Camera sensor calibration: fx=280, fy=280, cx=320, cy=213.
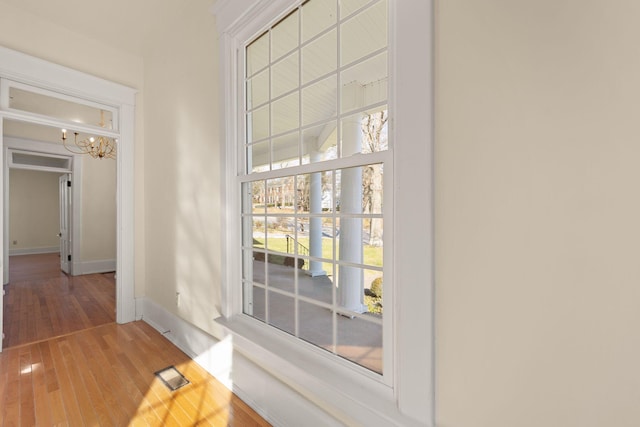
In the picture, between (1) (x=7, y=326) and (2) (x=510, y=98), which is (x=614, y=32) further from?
(1) (x=7, y=326)

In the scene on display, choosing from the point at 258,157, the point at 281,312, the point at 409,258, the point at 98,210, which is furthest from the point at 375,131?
the point at 98,210

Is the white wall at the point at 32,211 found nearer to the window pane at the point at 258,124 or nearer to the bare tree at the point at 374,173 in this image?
the window pane at the point at 258,124

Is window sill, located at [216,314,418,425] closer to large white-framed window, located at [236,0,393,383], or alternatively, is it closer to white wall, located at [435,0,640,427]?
large white-framed window, located at [236,0,393,383]

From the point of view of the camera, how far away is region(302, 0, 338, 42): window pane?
1.69m

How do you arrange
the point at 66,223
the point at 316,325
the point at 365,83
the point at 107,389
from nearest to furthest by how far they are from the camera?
1. the point at 365,83
2. the point at 316,325
3. the point at 107,389
4. the point at 66,223

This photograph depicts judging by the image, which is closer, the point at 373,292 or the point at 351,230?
the point at 373,292

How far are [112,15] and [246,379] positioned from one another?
3247 millimetres

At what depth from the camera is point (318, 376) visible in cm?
139

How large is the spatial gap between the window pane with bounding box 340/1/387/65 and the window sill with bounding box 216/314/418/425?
5.15 feet

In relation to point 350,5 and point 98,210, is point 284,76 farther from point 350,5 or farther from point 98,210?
point 98,210

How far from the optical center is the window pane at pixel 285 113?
176 cm

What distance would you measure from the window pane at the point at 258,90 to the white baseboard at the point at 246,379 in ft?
5.55

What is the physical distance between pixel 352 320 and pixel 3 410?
2.22 m

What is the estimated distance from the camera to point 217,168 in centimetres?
214
